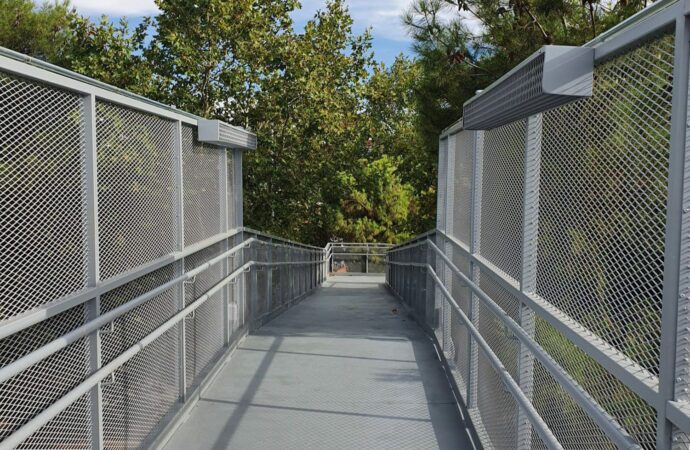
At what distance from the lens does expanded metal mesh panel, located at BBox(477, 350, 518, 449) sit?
401 cm

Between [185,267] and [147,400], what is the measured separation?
1334 mm

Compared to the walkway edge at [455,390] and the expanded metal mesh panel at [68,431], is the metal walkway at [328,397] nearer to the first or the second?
the walkway edge at [455,390]

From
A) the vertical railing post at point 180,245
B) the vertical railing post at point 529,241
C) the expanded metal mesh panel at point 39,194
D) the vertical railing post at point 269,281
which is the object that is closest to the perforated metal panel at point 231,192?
the vertical railing post at point 269,281

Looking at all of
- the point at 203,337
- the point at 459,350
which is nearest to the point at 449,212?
the point at 459,350

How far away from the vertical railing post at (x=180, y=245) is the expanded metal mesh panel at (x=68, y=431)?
167cm

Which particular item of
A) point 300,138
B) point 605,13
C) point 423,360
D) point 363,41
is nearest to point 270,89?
point 300,138

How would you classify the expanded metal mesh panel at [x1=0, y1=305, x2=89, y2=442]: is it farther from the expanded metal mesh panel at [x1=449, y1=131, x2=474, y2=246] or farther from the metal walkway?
the expanded metal mesh panel at [x1=449, y1=131, x2=474, y2=246]

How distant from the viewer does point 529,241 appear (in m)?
3.70

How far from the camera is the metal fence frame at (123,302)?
2931 millimetres

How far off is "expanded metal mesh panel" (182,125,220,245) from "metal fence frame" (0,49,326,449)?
0.11 feet

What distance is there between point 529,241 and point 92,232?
204cm

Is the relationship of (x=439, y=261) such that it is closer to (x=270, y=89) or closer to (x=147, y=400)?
(x=147, y=400)

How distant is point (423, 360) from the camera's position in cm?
715

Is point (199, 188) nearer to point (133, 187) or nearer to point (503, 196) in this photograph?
point (133, 187)
